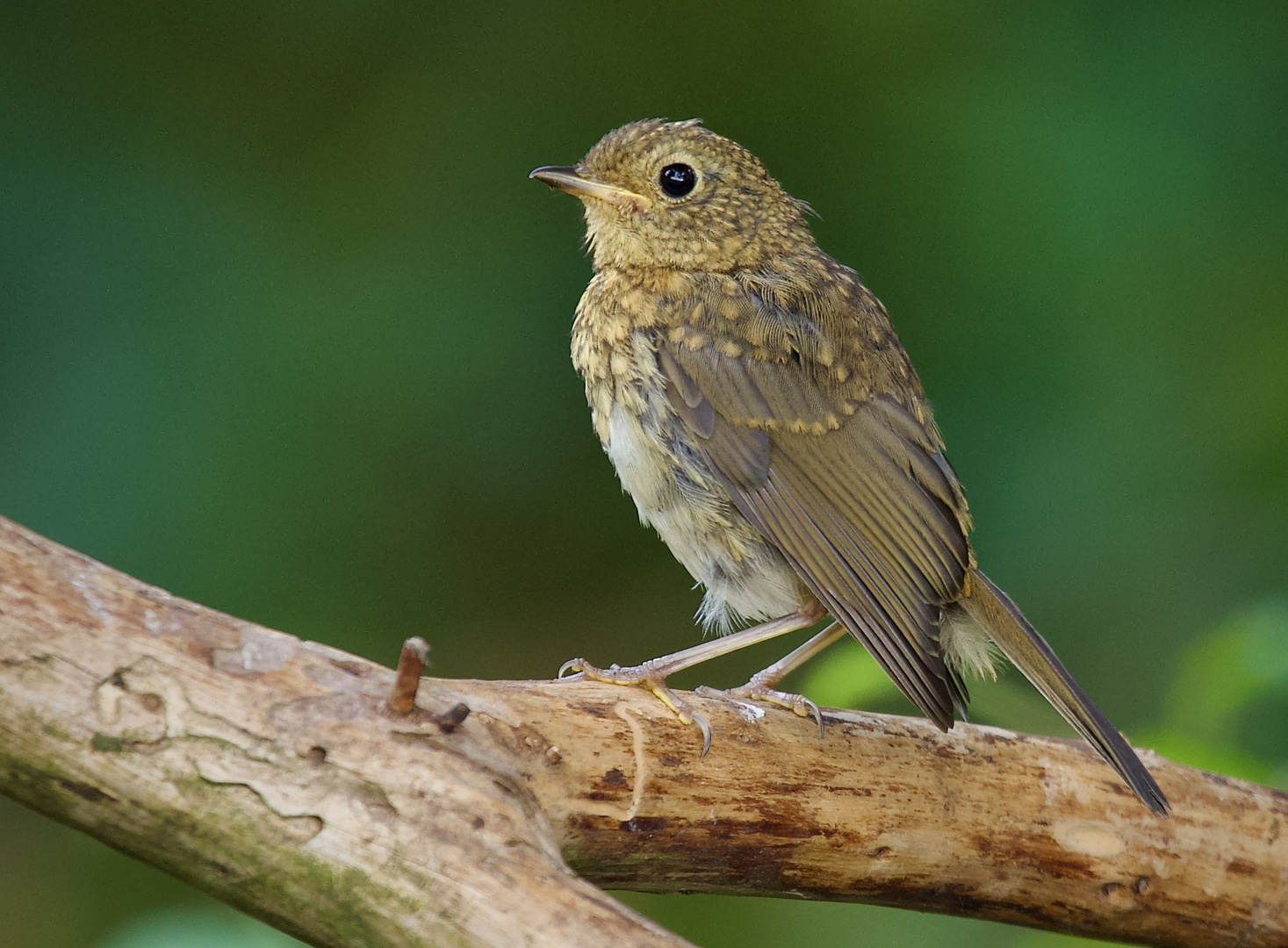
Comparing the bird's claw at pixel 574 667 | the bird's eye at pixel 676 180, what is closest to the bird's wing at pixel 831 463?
the bird's eye at pixel 676 180

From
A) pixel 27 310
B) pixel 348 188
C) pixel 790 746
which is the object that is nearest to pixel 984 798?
pixel 790 746

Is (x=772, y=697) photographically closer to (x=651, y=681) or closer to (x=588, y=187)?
(x=651, y=681)

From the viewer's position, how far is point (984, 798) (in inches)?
103

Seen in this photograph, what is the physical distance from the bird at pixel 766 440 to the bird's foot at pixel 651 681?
0.4 inches

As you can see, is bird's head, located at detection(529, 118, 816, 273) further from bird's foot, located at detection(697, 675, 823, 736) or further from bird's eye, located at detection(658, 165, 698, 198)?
bird's foot, located at detection(697, 675, 823, 736)

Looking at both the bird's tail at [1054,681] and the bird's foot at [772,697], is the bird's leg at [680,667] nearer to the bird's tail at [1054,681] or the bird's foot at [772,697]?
the bird's foot at [772,697]

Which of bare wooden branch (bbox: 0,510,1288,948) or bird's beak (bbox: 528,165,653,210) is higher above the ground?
bird's beak (bbox: 528,165,653,210)

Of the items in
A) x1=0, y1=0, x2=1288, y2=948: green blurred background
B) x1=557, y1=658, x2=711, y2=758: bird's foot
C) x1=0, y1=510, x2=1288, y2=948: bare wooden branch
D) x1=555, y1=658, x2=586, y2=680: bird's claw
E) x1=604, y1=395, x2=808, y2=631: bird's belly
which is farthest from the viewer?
x1=0, y1=0, x2=1288, y2=948: green blurred background

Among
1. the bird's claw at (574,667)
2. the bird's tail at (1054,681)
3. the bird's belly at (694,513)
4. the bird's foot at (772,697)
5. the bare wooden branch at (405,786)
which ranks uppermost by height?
the bird's belly at (694,513)

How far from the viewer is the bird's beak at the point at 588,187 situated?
10.2 ft

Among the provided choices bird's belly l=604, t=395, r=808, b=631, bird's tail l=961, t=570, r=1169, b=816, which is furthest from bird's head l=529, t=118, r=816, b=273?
bird's tail l=961, t=570, r=1169, b=816

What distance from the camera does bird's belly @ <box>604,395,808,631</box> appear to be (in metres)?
2.83

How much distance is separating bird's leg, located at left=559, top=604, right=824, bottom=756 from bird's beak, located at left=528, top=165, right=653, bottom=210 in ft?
3.18

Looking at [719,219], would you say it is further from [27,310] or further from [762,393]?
[27,310]
